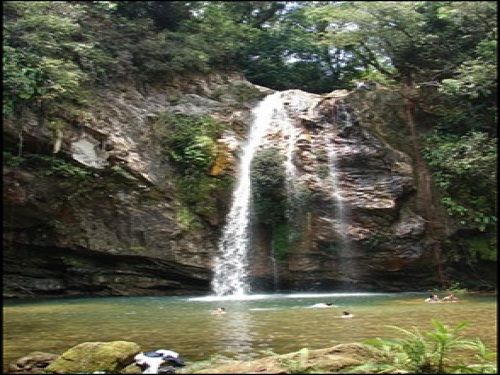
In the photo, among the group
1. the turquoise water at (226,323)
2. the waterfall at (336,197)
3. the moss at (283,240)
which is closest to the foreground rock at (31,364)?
the turquoise water at (226,323)

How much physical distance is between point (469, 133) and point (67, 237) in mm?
13471

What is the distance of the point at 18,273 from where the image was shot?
17219 millimetres

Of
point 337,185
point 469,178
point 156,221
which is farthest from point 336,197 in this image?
→ point 156,221

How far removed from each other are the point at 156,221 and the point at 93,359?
37.8ft

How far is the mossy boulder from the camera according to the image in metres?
5.72

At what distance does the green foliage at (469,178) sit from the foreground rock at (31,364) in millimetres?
14373

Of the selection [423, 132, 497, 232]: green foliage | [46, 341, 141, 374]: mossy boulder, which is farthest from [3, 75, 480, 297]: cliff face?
[46, 341, 141, 374]: mossy boulder

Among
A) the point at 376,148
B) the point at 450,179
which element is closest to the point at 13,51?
the point at 376,148

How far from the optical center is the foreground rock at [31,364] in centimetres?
585

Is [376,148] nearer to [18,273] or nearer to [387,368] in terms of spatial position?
[18,273]

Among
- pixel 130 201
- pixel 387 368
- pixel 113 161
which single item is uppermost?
pixel 113 161

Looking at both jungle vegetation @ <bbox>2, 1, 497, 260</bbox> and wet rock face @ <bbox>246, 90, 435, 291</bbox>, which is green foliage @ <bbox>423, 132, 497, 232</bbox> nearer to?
jungle vegetation @ <bbox>2, 1, 497, 260</bbox>

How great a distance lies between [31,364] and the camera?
5.98 metres

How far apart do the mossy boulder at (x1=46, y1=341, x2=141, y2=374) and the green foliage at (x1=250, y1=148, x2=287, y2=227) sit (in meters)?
11.8
